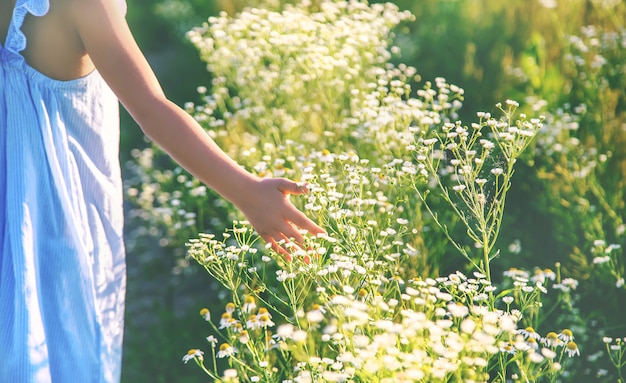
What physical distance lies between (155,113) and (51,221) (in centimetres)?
39

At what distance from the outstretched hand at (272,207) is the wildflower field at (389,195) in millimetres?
123

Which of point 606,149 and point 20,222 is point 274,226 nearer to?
point 20,222

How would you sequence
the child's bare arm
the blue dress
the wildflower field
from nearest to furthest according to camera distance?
the child's bare arm, the blue dress, the wildflower field

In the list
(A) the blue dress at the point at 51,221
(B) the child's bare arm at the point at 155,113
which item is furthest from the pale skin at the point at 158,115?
(A) the blue dress at the point at 51,221

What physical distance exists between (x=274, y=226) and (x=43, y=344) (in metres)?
0.57

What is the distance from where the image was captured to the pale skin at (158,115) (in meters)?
1.58

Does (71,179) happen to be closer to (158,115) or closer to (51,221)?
(51,221)

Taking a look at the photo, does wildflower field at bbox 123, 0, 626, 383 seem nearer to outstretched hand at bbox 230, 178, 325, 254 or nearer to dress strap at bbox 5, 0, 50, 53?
outstretched hand at bbox 230, 178, 325, 254

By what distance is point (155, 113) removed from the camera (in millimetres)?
1596

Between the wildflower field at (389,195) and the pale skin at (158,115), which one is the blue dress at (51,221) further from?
the wildflower field at (389,195)

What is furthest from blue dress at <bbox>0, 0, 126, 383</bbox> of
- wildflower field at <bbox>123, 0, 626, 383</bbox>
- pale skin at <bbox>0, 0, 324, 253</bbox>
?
wildflower field at <bbox>123, 0, 626, 383</bbox>

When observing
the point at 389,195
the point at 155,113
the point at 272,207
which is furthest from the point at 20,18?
the point at 389,195

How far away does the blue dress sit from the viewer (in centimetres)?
168

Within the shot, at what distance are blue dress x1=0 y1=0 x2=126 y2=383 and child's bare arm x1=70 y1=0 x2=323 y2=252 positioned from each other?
13 centimetres
